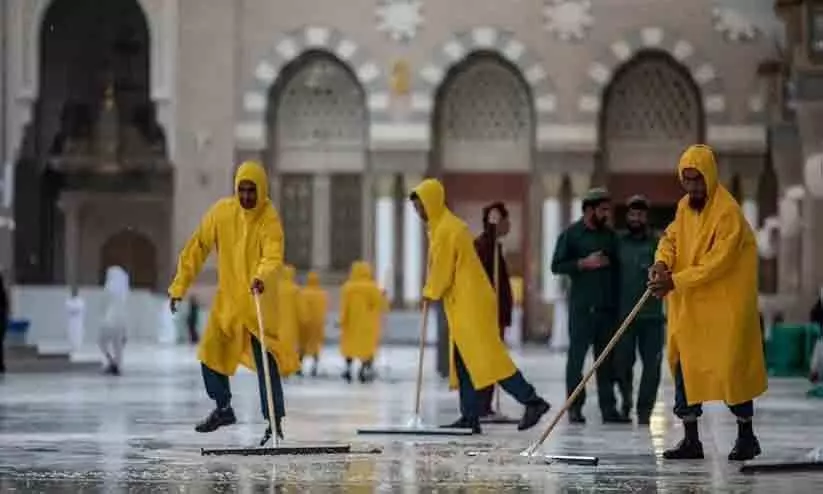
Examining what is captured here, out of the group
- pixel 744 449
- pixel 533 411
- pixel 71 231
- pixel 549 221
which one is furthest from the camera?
pixel 71 231

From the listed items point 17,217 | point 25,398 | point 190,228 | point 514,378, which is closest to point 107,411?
point 25,398

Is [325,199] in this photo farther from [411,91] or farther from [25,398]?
[25,398]

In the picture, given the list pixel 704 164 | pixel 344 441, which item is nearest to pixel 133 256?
pixel 344 441

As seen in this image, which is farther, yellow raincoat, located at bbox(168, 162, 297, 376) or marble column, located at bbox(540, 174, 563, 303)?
marble column, located at bbox(540, 174, 563, 303)

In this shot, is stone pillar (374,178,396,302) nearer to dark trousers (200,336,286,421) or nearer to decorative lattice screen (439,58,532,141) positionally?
decorative lattice screen (439,58,532,141)

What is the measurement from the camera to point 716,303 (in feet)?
33.7

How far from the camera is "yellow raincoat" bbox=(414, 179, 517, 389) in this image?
12430 millimetres

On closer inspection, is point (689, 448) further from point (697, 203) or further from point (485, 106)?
point (485, 106)

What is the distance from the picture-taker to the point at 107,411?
49.1 feet

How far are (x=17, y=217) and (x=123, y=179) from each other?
2.36 m

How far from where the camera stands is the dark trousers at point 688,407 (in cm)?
1033

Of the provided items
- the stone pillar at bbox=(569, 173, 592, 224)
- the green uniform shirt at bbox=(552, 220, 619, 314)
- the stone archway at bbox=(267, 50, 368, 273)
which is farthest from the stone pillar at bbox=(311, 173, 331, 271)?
the green uniform shirt at bbox=(552, 220, 619, 314)

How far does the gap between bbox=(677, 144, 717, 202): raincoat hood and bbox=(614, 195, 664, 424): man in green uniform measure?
11.3 ft

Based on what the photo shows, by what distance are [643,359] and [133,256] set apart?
2725 centimetres
